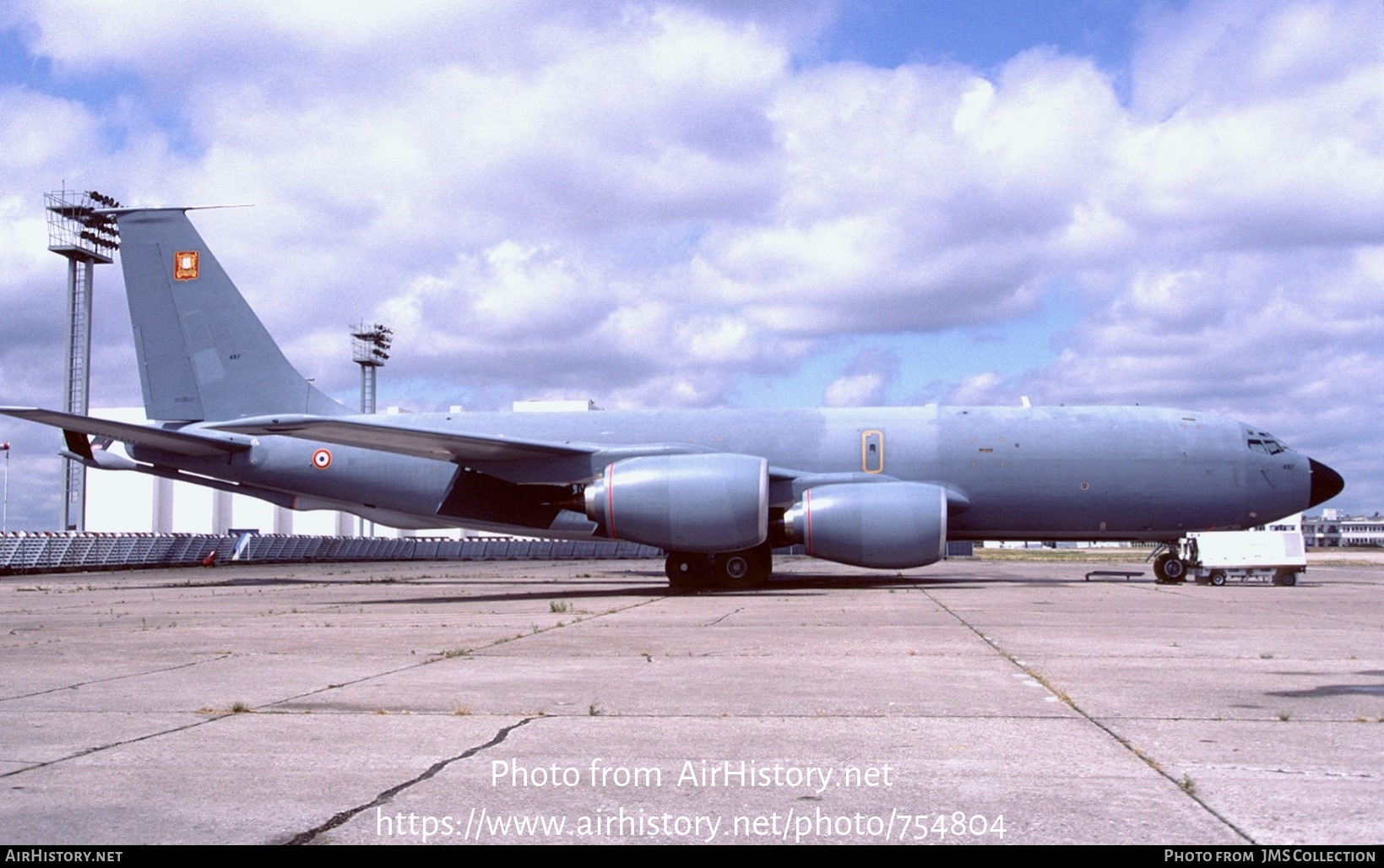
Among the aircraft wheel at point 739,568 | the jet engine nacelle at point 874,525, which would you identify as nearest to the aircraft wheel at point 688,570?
the aircraft wheel at point 739,568

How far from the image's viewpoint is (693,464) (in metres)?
19.9

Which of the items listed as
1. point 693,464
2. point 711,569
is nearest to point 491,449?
point 693,464

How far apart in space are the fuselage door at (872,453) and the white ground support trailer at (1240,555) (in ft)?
22.9

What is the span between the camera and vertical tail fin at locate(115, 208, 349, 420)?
79.6ft

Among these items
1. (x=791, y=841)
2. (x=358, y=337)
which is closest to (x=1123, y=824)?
(x=791, y=841)

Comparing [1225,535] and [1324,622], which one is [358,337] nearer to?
[1225,535]

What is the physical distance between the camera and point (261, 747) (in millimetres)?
5492

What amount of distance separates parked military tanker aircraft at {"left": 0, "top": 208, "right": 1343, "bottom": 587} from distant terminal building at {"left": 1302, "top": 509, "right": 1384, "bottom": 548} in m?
160

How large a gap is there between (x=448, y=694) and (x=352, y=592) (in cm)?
1500

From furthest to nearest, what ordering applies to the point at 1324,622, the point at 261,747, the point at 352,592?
the point at 352,592 → the point at 1324,622 → the point at 261,747

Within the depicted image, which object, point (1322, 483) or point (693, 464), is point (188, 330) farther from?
point (1322, 483)

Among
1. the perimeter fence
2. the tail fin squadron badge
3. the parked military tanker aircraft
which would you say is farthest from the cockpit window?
the tail fin squadron badge

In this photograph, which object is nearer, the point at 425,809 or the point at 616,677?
the point at 425,809

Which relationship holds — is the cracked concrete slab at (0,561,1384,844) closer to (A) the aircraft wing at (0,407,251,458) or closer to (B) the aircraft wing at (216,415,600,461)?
(B) the aircraft wing at (216,415,600,461)
